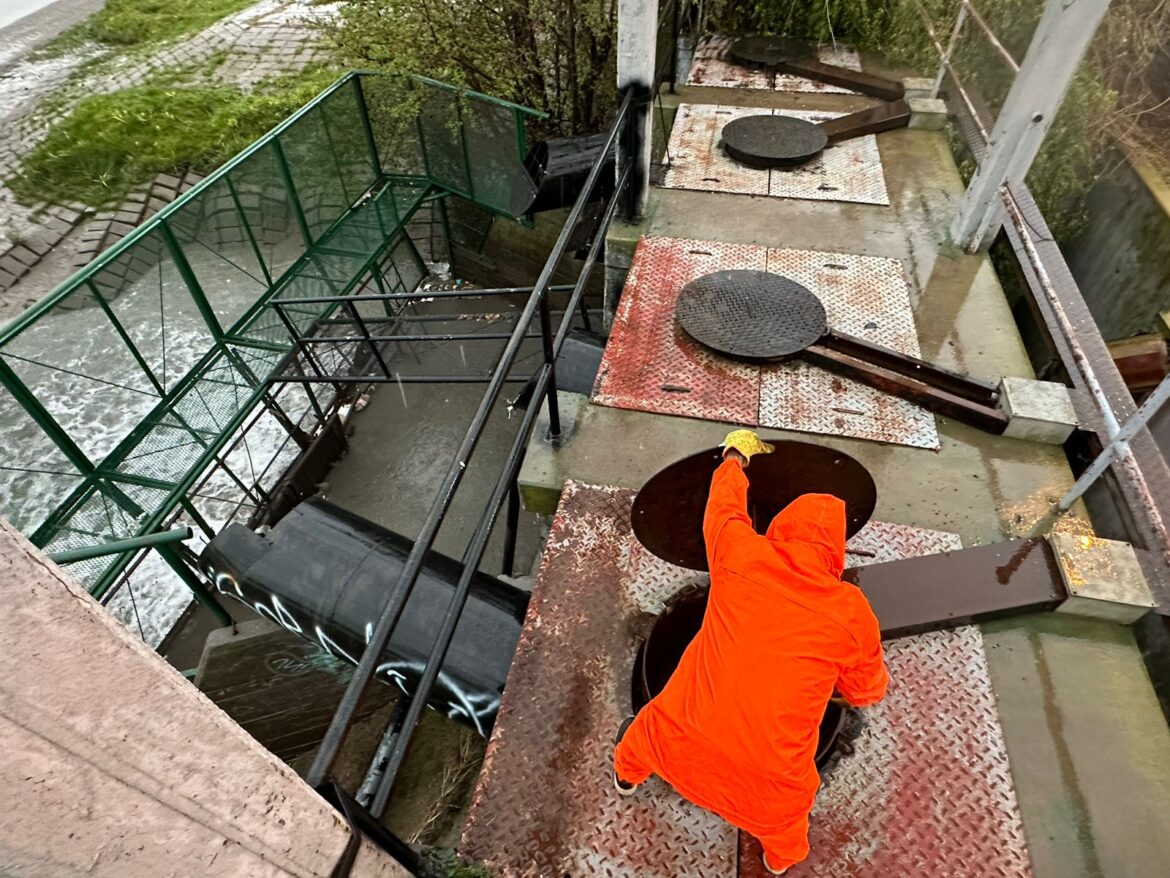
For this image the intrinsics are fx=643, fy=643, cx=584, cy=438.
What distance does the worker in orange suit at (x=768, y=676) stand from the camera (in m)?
1.92

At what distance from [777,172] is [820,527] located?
15.3 ft

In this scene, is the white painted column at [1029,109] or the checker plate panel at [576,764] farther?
the white painted column at [1029,109]

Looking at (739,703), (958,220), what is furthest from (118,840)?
(958,220)

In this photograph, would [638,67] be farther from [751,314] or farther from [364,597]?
[364,597]

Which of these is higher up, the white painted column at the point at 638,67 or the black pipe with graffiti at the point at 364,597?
the white painted column at the point at 638,67

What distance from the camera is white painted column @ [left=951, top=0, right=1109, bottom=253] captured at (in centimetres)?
364

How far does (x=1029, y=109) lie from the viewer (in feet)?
13.4

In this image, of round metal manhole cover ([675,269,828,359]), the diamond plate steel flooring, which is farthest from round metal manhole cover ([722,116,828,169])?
round metal manhole cover ([675,269,828,359])

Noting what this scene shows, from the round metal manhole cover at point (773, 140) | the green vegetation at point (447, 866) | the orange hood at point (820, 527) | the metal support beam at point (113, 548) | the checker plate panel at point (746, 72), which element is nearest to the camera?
the orange hood at point (820, 527)

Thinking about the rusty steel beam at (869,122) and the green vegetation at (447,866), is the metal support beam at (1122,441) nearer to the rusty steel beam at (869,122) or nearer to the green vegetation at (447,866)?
the green vegetation at (447,866)

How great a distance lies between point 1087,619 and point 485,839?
9.23 ft

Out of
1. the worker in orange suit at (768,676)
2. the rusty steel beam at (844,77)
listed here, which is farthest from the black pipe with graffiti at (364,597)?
the rusty steel beam at (844,77)

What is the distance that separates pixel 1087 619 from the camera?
9.68 ft

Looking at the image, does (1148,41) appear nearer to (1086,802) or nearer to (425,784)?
(1086,802)
